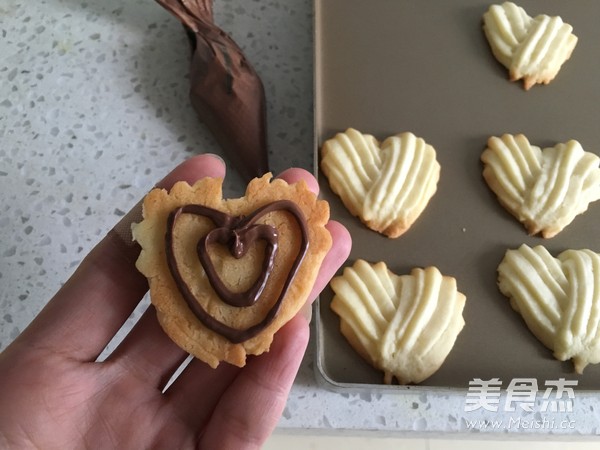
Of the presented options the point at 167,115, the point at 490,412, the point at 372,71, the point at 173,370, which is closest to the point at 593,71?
the point at 372,71

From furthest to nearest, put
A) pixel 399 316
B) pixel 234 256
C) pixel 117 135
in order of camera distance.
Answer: pixel 117 135 < pixel 399 316 < pixel 234 256

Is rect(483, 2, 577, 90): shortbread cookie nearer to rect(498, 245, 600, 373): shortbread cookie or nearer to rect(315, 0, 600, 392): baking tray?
rect(315, 0, 600, 392): baking tray

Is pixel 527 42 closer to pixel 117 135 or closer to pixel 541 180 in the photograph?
pixel 541 180

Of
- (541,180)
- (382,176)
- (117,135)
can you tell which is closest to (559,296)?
(541,180)

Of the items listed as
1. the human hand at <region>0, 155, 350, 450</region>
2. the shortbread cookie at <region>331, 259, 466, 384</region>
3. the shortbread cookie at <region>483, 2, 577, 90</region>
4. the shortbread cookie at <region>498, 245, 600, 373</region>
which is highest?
the shortbread cookie at <region>483, 2, 577, 90</region>

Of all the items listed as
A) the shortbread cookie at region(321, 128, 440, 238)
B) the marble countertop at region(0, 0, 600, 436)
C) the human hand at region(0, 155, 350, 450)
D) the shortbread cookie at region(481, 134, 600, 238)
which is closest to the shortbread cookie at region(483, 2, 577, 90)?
the shortbread cookie at region(481, 134, 600, 238)
